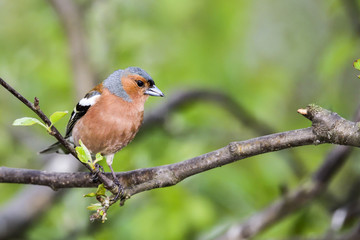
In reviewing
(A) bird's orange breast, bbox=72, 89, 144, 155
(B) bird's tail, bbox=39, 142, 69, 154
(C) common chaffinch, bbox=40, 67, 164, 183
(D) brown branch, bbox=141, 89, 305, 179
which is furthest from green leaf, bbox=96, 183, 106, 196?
(D) brown branch, bbox=141, 89, 305, 179

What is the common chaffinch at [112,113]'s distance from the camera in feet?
16.0

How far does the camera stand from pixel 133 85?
5.32 metres

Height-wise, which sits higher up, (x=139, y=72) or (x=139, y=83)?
(x=139, y=72)

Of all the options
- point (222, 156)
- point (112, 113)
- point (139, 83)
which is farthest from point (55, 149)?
point (222, 156)

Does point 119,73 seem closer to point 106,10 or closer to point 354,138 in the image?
point 106,10

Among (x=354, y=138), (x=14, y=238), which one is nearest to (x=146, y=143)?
(x=14, y=238)

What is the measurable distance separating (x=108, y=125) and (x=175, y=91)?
2484 millimetres

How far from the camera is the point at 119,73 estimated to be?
5.43m

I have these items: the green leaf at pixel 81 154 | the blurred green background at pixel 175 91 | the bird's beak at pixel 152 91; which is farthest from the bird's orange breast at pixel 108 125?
the green leaf at pixel 81 154

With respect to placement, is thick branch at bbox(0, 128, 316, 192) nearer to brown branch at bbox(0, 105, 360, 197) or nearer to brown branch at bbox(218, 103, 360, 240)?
brown branch at bbox(0, 105, 360, 197)

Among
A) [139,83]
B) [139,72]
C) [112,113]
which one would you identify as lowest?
[112,113]

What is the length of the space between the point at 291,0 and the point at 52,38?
20.8 feet

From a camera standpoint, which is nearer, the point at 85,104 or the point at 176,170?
the point at 176,170

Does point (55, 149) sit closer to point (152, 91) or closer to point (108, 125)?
point (108, 125)
